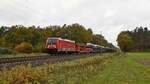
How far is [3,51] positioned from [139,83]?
152 ft

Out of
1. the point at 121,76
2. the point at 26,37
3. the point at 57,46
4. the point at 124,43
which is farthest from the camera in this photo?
the point at 124,43

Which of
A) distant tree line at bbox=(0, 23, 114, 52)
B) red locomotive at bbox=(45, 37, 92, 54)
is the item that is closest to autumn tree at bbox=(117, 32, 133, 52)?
distant tree line at bbox=(0, 23, 114, 52)

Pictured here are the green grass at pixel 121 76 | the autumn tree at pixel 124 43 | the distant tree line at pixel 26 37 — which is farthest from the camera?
the autumn tree at pixel 124 43

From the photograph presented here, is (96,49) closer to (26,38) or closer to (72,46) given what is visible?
(26,38)

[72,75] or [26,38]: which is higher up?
[26,38]

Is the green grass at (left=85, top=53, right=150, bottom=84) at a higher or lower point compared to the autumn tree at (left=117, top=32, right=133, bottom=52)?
lower

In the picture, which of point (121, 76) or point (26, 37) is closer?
point (121, 76)

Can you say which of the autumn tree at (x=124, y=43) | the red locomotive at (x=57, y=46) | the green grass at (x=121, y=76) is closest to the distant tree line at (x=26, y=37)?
the red locomotive at (x=57, y=46)

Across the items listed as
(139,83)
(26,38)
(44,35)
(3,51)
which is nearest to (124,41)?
(44,35)

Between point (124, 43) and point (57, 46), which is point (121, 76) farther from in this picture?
point (124, 43)

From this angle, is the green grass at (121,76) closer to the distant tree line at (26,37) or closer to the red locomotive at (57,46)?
the red locomotive at (57,46)

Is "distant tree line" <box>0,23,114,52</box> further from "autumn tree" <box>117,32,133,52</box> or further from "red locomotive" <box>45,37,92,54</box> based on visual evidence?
"autumn tree" <box>117,32,133,52</box>

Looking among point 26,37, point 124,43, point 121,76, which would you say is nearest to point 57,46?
point 121,76

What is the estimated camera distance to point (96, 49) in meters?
114
